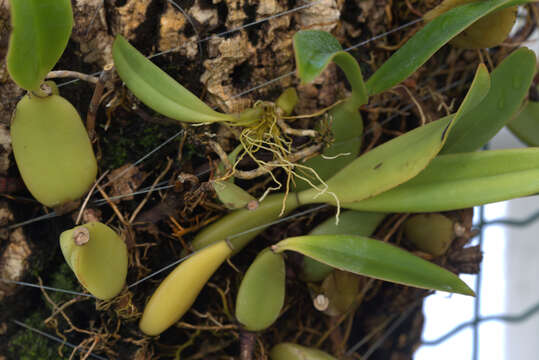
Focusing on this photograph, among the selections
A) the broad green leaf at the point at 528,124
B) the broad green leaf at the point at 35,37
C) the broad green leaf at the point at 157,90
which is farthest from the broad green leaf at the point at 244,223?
the broad green leaf at the point at 528,124

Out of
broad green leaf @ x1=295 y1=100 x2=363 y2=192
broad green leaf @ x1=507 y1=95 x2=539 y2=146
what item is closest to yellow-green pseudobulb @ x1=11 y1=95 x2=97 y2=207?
broad green leaf @ x1=295 y1=100 x2=363 y2=192

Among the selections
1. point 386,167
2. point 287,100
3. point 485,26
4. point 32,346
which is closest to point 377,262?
point 386,167

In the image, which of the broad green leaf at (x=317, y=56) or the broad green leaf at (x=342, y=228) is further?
the broad green leaf at (x=342, y=228)

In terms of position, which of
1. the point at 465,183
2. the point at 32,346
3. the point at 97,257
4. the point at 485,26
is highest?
the point at 485,26

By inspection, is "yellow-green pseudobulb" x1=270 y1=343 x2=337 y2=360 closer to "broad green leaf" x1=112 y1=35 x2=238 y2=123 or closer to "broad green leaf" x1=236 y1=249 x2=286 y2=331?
"broad green leaf" x1=236 y1=249 x2=286 y2=331

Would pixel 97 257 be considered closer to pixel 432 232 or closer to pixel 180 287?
pixel 180 287

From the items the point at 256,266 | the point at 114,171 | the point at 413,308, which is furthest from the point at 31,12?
the point at 413,308

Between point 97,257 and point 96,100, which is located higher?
point 96,100

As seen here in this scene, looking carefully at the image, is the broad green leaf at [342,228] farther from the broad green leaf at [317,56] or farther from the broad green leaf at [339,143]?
the broad green leaf at [317,56]
